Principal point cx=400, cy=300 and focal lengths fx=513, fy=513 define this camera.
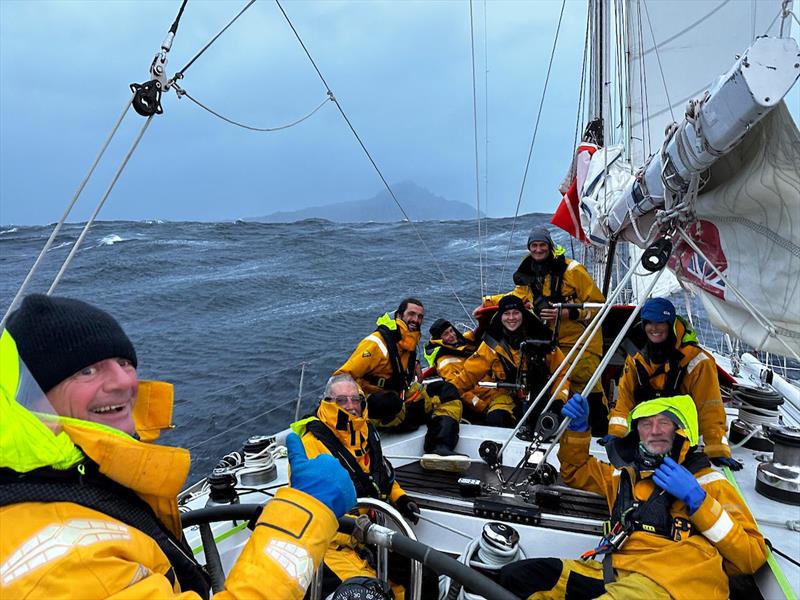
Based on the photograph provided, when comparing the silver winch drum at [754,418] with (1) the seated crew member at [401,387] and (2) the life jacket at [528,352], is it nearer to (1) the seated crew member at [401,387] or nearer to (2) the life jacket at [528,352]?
(2) the life jacket at [528,352]

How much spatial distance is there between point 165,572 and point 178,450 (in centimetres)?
24

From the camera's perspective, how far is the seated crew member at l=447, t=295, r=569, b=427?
13.5 ft

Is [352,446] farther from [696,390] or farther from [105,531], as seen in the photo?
[696,390]

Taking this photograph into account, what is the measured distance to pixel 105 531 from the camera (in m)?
0.92

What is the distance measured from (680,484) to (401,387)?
2.40 m

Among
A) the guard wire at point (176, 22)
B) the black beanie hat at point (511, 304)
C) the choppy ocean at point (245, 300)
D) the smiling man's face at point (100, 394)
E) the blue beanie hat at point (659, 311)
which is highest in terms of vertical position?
the guard wire at point (176, 22)

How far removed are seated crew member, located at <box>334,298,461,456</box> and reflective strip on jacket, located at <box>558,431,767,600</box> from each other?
1735 mm

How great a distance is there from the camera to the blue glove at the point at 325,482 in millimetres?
1136

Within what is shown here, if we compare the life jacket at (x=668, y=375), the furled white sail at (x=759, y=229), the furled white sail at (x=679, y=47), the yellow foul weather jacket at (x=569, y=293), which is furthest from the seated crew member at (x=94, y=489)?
the furled white sail at (x=679, y=47)

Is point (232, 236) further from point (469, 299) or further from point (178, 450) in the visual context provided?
point (178, 450)

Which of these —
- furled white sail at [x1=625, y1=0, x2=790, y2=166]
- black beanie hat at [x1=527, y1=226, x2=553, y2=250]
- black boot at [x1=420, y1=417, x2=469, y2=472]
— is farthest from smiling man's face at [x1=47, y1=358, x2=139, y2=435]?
furled white sail at [x1=625, y1=0, x2=790, y2=166]

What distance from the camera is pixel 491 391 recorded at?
14.7ft

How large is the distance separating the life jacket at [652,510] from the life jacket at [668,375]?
1063 mm

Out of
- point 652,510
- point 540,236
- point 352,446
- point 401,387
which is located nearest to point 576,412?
point 652,510
